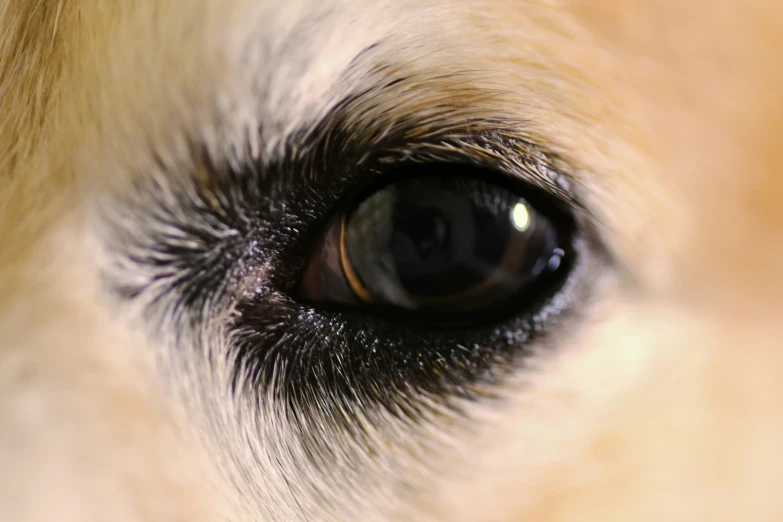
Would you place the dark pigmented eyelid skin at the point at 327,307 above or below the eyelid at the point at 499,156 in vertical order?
below

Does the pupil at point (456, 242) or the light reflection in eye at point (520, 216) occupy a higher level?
the light reflection in eye at point (520, 216)

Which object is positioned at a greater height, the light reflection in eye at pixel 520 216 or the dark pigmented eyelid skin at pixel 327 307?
the light reflection in eye at pixel 520 216

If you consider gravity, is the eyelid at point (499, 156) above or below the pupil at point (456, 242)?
above

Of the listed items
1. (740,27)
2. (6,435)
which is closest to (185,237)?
(6,435)

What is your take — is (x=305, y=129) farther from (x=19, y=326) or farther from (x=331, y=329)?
(x=19, y=326)

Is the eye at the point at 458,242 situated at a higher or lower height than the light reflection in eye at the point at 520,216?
lower

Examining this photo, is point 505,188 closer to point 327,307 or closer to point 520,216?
point 520,216
